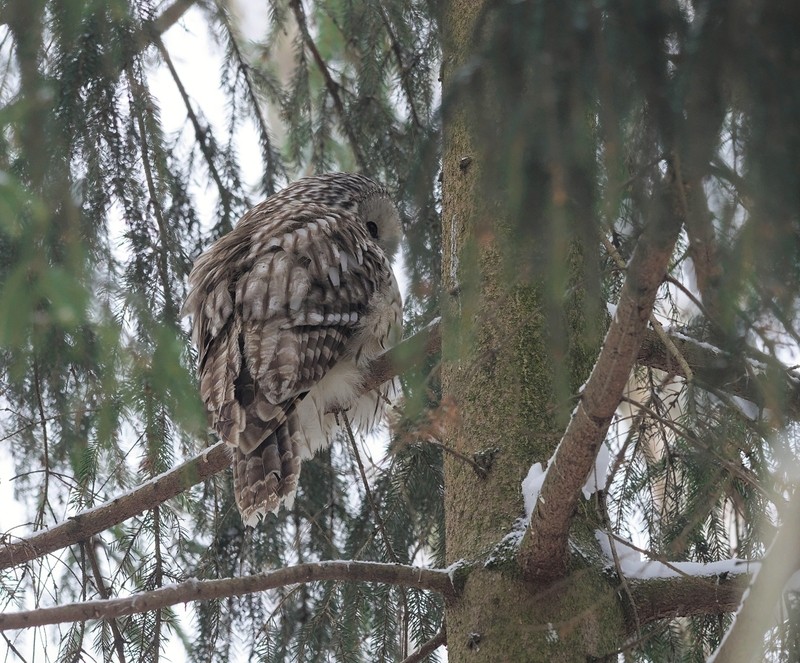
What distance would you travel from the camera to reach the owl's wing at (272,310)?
3.12m

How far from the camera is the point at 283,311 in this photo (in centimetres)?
331

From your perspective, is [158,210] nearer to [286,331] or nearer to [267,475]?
[286,331]

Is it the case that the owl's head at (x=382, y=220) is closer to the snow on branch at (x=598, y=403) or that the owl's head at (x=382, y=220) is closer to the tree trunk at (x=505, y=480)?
the tree trunk at (x=505, y=480)

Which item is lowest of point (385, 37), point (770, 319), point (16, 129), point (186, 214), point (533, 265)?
point (770, 319)

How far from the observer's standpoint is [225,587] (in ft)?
6.96

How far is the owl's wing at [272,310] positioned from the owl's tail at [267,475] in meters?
0.06

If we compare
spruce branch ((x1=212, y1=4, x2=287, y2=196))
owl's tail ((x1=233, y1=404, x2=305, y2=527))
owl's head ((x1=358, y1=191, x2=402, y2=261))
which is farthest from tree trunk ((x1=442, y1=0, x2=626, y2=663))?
spruce branch ((x1=212, y1=4, x2=287, y2=196))

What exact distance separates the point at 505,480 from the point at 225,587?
0.76 m

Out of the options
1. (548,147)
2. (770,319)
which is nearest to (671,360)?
(770,319)

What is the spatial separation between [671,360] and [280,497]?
3.87ft

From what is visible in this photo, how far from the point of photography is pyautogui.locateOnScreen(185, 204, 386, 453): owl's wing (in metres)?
3.12

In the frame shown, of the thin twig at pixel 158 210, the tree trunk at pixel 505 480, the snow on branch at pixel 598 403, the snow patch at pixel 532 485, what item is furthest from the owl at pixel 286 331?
the snow on branch at pixel 598 403

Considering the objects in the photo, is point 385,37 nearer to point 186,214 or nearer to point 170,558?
point 186,214

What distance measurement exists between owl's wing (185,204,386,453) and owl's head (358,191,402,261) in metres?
0.33
